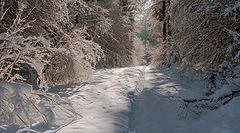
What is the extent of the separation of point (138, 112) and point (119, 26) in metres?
14.2

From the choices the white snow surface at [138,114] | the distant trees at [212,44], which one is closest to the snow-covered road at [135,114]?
the white snow surface at [138,114]

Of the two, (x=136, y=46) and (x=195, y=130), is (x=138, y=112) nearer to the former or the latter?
(x=195, y=130)

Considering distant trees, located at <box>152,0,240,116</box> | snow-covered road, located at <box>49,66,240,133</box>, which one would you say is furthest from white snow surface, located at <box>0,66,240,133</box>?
distant trees, located at <box>152,0,240,116</box>

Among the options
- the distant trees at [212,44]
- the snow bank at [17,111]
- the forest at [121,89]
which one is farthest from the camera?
the distant trees at [212,44]

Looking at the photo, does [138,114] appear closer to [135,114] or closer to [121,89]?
[135,114]

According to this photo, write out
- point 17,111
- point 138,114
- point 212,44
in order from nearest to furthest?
point 17,111 → point 138,114 → point 212,44

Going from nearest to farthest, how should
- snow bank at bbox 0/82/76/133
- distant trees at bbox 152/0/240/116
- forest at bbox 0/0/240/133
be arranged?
1. snow bank at bbox 0/82/76/133
2. forest at bbox 0/0/240/133
3. distant trees at bbox 152/0/240/116

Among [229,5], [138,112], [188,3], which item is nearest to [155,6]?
[188,3]

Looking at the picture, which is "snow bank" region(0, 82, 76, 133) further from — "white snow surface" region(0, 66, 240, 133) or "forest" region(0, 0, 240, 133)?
"white snow surface" region(0, 66, 240, 133)

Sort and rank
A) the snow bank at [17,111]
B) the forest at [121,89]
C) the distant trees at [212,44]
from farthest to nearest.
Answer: the distant trees at [212,44]
the forest at [121,89]
the snow bank at [17,111]

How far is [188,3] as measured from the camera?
473 centimetres

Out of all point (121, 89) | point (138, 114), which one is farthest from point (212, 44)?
point (121, 89)

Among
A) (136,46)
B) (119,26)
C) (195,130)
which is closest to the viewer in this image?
(195,130)

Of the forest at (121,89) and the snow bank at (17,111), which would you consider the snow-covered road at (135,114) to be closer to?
the forest at (121,89)
